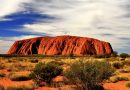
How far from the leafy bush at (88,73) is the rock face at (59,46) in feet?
408

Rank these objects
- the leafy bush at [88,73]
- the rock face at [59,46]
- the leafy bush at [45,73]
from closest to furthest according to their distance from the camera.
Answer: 1. the leafy bush at [88,73]
2. the leafy bush at [45,73]
3. the rock face at [59,46]

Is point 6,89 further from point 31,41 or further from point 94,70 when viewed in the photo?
point 31,41

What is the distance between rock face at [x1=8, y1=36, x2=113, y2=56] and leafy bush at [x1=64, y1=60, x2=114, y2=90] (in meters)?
124

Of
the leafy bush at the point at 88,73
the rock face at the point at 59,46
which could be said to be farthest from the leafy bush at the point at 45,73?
the rock face at the point at 59,46

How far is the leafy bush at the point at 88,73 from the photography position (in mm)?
14367

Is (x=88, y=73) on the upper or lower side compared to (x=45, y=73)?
upper

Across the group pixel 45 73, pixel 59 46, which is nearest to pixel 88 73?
pixel 45 73

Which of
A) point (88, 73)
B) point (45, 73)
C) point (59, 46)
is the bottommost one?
point (59, 46)

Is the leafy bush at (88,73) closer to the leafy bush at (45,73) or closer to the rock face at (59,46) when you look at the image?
the leafy bush at (45,73)

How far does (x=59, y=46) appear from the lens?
148 meters

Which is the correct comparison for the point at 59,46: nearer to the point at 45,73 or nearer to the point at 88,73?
the point at 45,73

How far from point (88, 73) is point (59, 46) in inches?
5276

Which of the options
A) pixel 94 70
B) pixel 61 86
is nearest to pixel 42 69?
pixel 61 86

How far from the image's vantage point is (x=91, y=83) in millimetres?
14758
